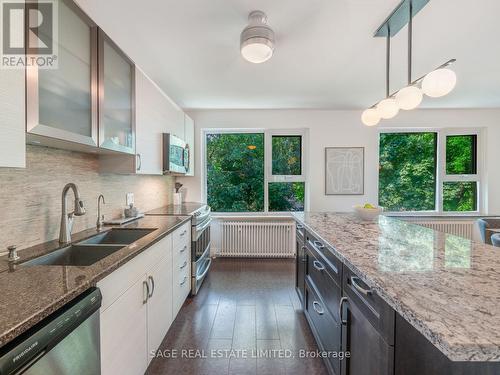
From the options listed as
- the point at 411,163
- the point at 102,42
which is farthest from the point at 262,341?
the point at 411,163

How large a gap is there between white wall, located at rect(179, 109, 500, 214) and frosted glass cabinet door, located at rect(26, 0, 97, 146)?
8.70 ft

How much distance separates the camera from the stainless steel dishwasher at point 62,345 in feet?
2.22

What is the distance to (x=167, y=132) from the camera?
9.30ft

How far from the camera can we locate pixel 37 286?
2.99ft

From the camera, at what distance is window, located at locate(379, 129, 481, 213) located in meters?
4.21

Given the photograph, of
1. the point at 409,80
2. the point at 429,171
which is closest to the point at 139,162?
the point at 409,80

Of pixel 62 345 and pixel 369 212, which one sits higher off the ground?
pixel 369 212

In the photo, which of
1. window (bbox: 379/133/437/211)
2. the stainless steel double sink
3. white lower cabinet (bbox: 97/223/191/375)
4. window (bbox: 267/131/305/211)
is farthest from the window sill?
the stainless steel double sink

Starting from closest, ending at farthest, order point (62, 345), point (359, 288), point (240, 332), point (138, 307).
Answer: point (62, 345)
point (359, 288)
point (138, 307)
point (240, 332)

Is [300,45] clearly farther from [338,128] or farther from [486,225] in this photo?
[486,225]

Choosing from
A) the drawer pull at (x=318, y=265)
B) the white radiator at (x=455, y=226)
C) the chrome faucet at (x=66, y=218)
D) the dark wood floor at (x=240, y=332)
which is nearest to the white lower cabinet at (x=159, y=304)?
the dark wood floor at (x=240, y=332)

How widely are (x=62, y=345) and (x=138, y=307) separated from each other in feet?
2.04

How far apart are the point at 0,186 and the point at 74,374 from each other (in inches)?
39.8

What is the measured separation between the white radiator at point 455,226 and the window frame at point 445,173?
17 centimetres
